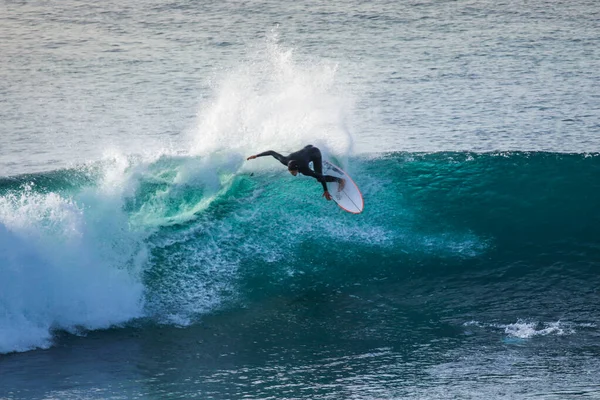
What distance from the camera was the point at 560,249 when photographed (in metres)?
15.4

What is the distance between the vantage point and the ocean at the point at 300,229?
12.2 metres

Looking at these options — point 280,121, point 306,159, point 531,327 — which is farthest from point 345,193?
point 531,327

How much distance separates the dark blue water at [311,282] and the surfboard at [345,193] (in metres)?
0.70

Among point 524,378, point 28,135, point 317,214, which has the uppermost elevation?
point 28,135

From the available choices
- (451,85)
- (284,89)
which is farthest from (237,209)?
(451,85)

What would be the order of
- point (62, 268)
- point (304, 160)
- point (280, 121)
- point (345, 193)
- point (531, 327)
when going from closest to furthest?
1. point (531, 327)
2. point (304, 160)
3. point (62, 268)
4. point (345, 193)
5. point (280, 121)

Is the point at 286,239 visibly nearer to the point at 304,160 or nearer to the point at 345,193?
the point at 345,193

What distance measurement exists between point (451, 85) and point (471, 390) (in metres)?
14.5

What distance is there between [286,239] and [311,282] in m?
1.33

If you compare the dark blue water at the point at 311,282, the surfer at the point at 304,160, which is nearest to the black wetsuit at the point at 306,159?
the surfer at the point at 304,160

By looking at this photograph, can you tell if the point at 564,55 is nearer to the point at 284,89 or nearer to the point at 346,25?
the point at 346,25

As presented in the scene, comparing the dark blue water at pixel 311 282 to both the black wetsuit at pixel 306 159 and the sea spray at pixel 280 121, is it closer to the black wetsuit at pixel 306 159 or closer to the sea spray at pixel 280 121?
the sea spray at pixel 280 121

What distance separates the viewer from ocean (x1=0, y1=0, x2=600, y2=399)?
1219cm

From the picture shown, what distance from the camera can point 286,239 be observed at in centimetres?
1578
